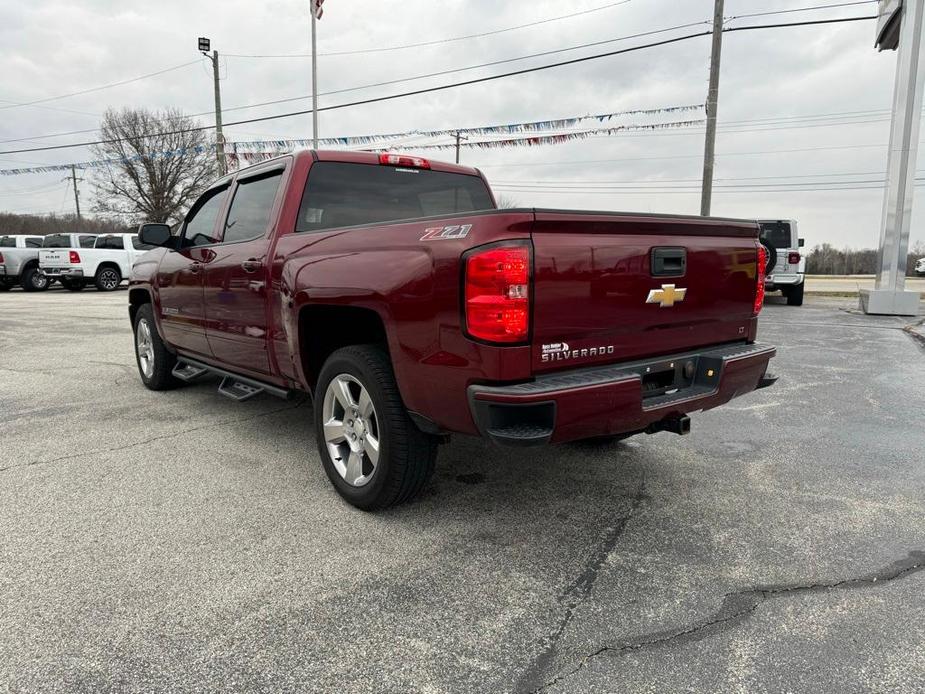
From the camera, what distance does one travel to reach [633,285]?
2740mm

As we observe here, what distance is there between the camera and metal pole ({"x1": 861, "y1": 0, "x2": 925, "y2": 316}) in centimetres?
1282

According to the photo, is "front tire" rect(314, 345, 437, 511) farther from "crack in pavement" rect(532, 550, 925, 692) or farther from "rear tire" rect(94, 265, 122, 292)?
"rear tire" rect(94, 265, 122, 292)

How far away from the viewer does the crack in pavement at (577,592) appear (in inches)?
77.5

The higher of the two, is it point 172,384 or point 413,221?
point 413,221

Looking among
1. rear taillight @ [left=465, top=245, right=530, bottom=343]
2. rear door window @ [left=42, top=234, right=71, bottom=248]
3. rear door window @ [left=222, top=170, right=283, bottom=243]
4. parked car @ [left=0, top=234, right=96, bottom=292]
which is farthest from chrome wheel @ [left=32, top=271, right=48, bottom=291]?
Result: rear taillight @ [left=465, top=245, right=530, bottom=343]

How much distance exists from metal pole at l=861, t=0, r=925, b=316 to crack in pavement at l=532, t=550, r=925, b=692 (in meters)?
13.0

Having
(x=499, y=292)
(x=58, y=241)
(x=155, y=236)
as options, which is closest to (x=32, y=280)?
(x=58, y=241)

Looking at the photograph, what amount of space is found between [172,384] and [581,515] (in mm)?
4356

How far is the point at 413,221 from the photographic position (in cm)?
270

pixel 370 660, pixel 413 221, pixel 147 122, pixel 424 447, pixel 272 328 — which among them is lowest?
pixel 370 660

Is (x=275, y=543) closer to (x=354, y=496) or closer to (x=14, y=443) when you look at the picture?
(x=354, y=496)

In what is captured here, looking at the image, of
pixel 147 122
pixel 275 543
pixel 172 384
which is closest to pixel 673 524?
pixel 275 543

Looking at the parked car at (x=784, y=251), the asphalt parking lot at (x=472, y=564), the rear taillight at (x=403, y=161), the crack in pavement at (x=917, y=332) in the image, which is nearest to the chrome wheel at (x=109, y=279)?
the asphalt parking lot at (x=472, y=564)

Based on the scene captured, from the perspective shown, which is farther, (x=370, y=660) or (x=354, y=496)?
(x=354, y=496)
